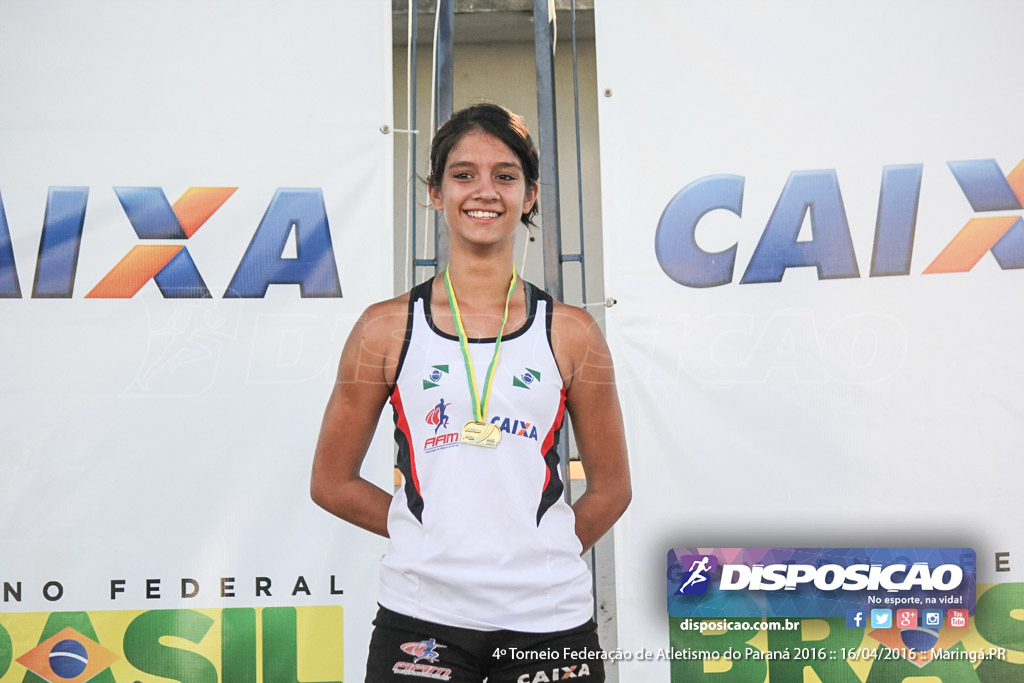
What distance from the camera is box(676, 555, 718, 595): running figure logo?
2.53 meters

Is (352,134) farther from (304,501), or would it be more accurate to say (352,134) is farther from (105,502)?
(105,502)

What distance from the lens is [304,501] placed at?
8.23ft

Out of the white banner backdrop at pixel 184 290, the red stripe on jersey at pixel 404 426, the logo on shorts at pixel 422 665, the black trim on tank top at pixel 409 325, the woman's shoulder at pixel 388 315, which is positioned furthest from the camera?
the white banner backdrop at pixel 184 290

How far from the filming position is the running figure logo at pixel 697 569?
253 cm

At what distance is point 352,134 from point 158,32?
1.83ft

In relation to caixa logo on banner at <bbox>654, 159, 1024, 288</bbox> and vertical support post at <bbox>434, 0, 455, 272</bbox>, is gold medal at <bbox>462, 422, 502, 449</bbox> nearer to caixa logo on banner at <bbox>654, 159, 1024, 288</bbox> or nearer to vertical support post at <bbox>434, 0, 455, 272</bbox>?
vertical support post at <bbox>434, 0, 455, 272</bbox>

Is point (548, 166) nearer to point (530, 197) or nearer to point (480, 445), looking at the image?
point (530, 197)

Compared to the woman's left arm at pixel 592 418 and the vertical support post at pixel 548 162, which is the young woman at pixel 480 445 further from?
the vertical support post at pixel 548 162

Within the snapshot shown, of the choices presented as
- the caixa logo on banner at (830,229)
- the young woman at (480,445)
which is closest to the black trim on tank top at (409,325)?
the young woman at (480,445)

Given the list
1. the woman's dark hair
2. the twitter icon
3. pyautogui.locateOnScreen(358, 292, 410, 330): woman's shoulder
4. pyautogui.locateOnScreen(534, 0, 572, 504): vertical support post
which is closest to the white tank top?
pyautogui.locateOnScreen(358, 292, 410, 330): woman's shoulder

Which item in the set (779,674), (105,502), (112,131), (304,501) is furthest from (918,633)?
(112,131)

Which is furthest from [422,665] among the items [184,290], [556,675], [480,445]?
[184,290]

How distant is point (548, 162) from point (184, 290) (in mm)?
956

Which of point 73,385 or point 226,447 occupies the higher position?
point 73,385
